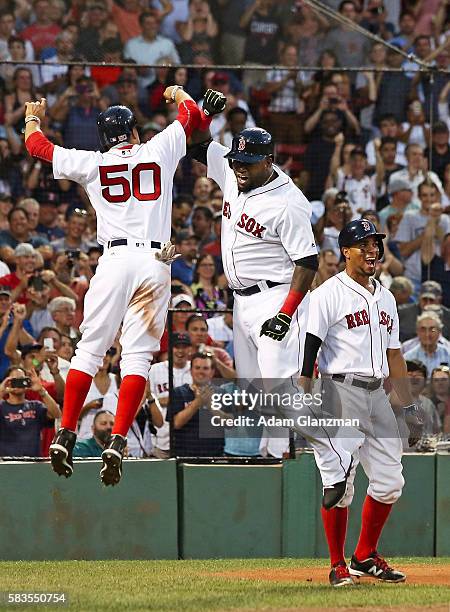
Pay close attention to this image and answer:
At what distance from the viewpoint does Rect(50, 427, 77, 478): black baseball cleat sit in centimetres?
660

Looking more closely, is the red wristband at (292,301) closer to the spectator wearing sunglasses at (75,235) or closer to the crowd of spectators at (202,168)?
the crowd of spectators at (202,168)

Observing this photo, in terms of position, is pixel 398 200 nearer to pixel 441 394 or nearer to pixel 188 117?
pixel 441 394

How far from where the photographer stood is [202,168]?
39.5 feet

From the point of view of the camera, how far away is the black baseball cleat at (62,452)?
21.7ft

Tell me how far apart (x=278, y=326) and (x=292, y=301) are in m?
0.20

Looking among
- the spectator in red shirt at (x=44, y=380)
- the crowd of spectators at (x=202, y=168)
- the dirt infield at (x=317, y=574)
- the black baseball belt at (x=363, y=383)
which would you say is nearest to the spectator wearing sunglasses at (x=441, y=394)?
the crowd of spectators at (x=202, y=168)

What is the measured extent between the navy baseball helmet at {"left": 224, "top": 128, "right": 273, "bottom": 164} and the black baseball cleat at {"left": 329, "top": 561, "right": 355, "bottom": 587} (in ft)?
7.68

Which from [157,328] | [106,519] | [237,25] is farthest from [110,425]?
[237,25]

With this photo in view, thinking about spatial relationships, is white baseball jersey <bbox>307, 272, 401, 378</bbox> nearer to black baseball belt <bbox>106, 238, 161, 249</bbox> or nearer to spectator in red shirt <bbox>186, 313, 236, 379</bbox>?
black baseball belt <bbox>106, 238, 161, 249</bbox>

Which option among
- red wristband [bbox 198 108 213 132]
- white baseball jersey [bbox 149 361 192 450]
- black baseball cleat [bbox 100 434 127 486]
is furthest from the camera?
white baseball jersey [bbox 149 361 192 450]

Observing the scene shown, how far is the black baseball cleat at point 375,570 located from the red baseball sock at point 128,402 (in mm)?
1602

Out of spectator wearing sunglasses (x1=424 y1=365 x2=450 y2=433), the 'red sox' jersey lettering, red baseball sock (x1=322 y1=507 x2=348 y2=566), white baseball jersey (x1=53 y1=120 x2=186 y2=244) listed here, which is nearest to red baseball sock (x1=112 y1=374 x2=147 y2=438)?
white baseball jersey (x1=53 y1=120 x2=186 y2=244)

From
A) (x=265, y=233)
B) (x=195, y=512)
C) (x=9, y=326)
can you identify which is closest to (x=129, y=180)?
(x=265, y=233)

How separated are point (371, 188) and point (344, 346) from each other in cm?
563
